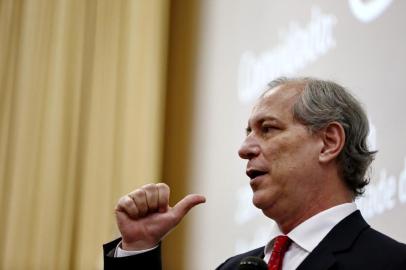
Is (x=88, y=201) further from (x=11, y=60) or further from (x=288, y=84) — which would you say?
(x=288, y=84)

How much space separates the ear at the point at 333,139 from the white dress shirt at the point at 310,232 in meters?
0.17

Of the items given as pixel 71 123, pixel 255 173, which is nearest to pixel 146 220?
pixel 255 173

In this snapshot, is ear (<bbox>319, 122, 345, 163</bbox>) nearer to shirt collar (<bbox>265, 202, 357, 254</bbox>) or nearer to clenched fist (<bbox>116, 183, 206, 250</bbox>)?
shirt collar (<bbox>265, 202, 357, 254</bbox>)

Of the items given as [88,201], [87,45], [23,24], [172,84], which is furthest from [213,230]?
[23,24]

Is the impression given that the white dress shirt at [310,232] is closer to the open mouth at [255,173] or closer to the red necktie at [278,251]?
the red necktie at [278,251]

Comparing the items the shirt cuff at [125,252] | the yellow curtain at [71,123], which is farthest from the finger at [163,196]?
the yellow curtain at [71,123]

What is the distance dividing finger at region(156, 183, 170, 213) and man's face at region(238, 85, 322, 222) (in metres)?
0.24

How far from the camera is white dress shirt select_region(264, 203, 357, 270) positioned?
6.12 feet

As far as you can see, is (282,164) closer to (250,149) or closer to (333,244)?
(250,149)

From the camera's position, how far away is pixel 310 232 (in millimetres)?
1897

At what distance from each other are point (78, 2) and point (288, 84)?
7.34 ft

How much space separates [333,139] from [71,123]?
85.8 inches

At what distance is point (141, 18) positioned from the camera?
418 centimetres

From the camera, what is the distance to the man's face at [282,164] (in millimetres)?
1981
